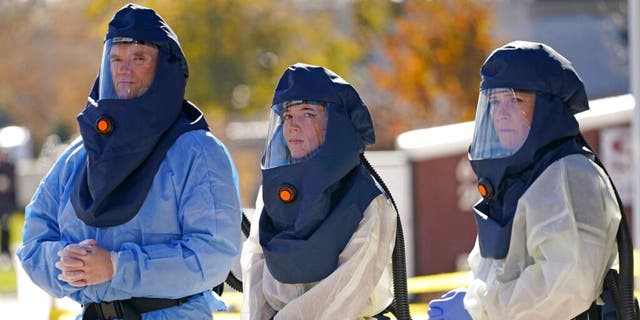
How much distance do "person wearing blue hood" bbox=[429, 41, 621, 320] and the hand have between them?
0.14 feet

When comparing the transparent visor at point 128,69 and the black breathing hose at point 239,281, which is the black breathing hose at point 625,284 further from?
the transparent visor at point 128,69

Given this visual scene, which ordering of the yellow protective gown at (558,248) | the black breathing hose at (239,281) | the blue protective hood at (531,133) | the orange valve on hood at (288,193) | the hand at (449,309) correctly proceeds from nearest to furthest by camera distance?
the yellow protective gown at (558,248)
the blue protective hood at (531,133)
the orange valve on hood at (288,193)
the hand at (449,309)
the black breathing hose at (239,281)

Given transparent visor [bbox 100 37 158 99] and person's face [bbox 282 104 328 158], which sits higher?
transparent visor [bbox 100 37 158 99]

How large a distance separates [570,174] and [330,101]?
2.71ft

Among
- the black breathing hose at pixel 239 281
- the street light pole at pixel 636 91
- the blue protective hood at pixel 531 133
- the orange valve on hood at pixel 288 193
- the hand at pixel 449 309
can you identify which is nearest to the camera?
the blue protective hood at pixel 531 133

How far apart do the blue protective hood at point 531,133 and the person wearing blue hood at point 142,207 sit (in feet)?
2.76

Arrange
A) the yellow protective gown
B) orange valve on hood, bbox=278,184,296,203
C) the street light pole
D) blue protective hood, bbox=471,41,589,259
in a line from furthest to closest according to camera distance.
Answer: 1. the street light pole
2. orange valve on hood, bbox=278,184,296,203
3. blue protective hood, bbox=471,41,589,259
4. the yellow protective gown

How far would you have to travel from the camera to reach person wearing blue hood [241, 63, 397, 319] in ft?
14.3

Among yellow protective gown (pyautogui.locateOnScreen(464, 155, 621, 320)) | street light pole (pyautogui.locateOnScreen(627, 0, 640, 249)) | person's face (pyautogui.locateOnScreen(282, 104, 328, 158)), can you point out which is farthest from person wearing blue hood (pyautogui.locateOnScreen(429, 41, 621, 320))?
street light pole (pyautogui.locateOnScreen(627, 0, 640, 249))

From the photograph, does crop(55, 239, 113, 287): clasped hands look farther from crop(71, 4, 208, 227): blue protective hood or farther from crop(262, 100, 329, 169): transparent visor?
crop(262, 100, 329, 169): transparent visor

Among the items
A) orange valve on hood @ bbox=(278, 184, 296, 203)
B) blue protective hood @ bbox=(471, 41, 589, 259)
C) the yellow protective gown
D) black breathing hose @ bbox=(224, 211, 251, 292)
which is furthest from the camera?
black breathing hose @ bbox=(224, 211, 251, 292)

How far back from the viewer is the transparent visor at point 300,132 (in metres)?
4.47

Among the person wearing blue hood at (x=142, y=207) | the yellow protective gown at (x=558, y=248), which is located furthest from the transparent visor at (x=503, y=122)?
the person wearing blue hood at (x=142, y=207)

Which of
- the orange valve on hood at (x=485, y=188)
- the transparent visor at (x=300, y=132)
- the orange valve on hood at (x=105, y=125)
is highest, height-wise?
the orange valve on hood at (x=105, y=125)
